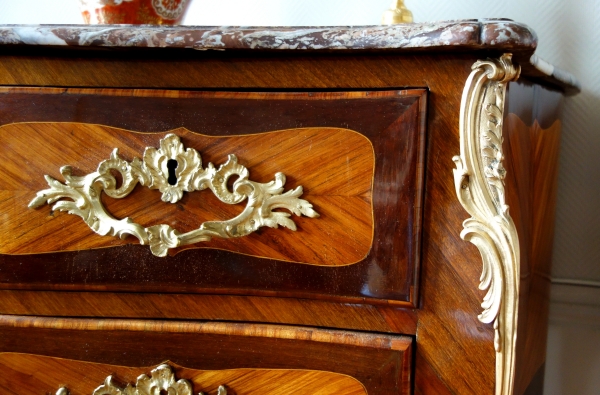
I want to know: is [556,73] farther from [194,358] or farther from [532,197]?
[194,358]

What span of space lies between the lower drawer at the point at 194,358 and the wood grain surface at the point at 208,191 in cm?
7

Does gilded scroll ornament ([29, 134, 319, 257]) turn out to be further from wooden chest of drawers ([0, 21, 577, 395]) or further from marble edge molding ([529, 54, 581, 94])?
marble edge molding ([529, 54, 581, 94])

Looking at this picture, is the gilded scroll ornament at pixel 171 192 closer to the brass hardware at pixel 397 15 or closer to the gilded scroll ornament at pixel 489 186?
the gilded scroll ornament at pixel 489 186

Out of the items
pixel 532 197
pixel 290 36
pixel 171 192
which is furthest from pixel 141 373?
pixel 532 197

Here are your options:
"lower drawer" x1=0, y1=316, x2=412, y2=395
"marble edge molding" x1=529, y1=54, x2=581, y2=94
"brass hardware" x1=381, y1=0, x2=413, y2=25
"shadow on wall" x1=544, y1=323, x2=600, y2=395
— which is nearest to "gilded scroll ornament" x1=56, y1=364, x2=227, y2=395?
"lower drawer" x1=0, y1=316, x2=412, y2=395

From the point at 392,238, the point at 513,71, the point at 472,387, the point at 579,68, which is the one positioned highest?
the point at 579,68

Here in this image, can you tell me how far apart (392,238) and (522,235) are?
16 cm

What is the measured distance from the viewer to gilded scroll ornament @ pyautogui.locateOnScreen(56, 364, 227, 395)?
1.71 feet

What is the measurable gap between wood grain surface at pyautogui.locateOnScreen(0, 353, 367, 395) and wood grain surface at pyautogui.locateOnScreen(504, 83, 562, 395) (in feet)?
0.58

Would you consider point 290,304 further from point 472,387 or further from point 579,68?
point 579,68

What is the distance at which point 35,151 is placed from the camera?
52 centimetres

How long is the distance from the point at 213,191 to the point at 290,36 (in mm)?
135

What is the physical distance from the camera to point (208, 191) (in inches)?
19.7

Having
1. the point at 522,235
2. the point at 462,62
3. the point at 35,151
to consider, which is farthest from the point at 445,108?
the point at 35,151
